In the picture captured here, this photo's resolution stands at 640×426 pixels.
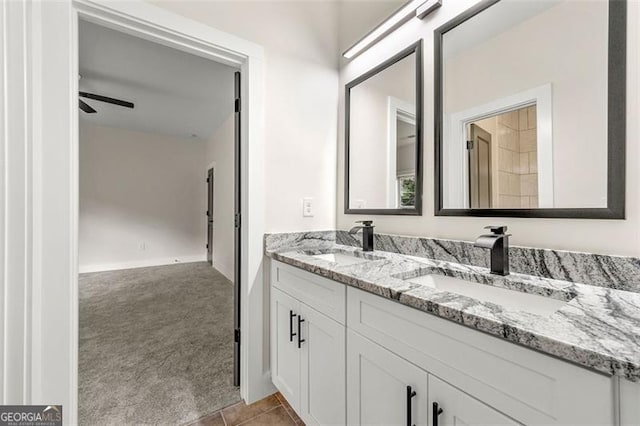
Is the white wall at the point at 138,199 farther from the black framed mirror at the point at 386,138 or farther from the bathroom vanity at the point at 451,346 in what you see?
the bathroom vanity at the point at 451,346

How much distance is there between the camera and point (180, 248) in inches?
206

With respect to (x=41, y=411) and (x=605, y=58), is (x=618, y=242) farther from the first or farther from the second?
(x=41, y=411)

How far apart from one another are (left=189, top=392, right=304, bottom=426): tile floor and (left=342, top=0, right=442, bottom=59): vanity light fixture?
218 centimetres

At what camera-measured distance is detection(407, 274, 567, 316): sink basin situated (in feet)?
2.75

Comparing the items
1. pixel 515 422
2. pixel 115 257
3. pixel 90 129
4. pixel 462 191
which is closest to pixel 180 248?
pixel 115 257

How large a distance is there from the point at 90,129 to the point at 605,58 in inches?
238

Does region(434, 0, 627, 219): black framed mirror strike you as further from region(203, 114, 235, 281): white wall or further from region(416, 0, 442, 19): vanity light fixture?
region(203, 114, 235, 281): white wall

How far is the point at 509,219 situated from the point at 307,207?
3.58 ft

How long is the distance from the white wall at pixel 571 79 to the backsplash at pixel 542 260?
18 cm

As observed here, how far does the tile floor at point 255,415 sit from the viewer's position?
136 cm

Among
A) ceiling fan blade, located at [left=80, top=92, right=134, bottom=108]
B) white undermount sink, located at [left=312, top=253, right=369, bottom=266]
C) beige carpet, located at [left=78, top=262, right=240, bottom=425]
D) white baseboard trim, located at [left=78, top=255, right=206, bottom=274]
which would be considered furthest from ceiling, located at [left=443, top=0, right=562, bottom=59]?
white baseboard trim, located at [left=78, top=255, right=206, bottom=274]

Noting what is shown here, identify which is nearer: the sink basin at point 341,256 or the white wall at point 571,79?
the white wall at point 571,79

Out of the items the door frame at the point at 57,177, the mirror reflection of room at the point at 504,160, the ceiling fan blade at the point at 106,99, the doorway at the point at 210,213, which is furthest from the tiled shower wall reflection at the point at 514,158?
the doorway at the point at 210,213

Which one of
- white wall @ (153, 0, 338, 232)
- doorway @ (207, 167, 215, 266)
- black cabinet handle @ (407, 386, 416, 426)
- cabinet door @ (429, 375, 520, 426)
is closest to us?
cabinet door @ (429, 375, 520, 426)
